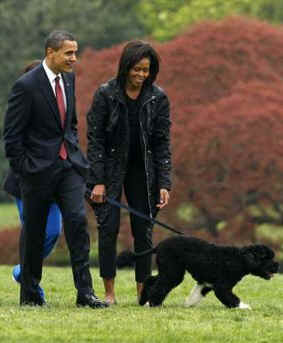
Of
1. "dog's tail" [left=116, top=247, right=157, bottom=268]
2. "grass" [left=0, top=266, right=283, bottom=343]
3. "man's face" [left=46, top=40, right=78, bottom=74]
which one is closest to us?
"grass" [left=0, top=266, right=283, bottom=343]

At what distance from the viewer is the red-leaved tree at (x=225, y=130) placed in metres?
26.2

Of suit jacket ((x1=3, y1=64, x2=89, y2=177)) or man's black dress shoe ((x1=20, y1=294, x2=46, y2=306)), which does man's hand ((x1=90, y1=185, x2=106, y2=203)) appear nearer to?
suit jacket ((x1=3, y1=64, x2=89, y2=177))

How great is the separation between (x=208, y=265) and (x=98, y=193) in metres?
1.12

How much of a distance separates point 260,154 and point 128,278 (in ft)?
41.0

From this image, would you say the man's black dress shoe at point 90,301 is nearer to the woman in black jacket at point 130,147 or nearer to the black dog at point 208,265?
the black dog at point 208,265

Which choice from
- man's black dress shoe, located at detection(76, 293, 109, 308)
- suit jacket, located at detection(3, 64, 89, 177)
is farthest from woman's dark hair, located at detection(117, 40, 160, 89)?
man's black dress shoe, located at detection(76, 293, 109, 308)

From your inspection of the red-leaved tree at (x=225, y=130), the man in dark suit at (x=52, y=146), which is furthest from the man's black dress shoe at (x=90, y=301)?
the red-leaved tree at (x=225, y=130)

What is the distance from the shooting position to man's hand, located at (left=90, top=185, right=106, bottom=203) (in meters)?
10.0

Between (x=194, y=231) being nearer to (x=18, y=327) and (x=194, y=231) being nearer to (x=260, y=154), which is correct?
(x=260, y=154)

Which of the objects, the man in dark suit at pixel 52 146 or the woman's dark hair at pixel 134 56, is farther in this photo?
the woman's dark hair at pixel 134 56

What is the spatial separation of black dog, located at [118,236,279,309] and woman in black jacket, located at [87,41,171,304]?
1.75 ft

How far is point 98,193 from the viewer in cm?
1002

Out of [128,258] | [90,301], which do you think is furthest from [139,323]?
[128,258]

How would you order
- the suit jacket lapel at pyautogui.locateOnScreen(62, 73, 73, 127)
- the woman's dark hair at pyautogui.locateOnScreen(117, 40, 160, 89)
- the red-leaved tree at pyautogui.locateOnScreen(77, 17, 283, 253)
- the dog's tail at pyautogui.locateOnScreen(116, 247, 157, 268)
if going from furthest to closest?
the red-leaved tree at pyautogui.locateOnScreen(77, 17, 283, 253)
the dog's tail at pyautogui.locateOnScreen(116, 247, 157, 268)
the woman's dark hair at pyautogui.locateOnScreen(117, 40, 160, 89)
the suit jacket lapel at pyautogui.locateOnScreen(62, 73, 73, 127)
